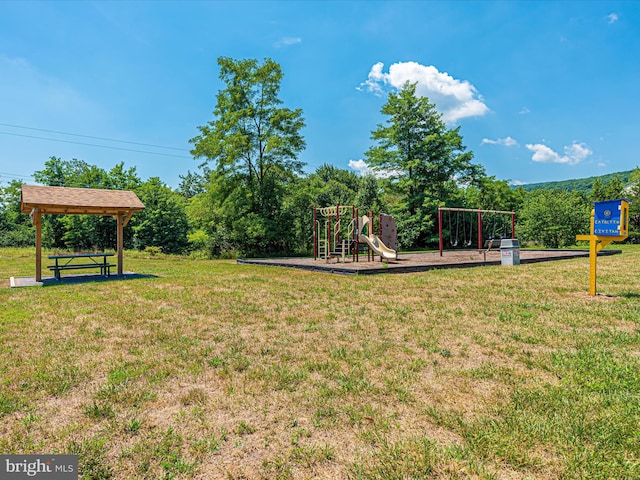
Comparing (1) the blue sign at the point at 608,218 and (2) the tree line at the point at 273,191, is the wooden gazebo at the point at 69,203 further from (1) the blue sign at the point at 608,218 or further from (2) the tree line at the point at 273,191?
(1) the blue sign at the point at 608,218

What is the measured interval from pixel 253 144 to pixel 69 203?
11865mm

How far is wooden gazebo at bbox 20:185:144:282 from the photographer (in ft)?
31.1

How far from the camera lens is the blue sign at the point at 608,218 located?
6.18 metres

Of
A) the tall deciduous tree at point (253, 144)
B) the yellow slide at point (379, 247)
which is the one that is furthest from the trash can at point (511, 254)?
the tall deciduous tree at point (253, 144)

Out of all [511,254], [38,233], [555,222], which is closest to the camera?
[38,233]

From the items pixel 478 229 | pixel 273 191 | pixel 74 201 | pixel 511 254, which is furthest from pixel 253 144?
pixel 511 254

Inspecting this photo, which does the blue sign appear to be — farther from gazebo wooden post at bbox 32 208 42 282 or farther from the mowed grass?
gazebo wooden post at bbox 32 208 42 282

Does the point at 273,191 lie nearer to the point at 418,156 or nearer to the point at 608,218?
the point at 418,156

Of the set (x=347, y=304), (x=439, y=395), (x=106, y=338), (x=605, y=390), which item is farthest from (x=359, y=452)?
(x=347, y=304)

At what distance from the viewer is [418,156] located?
25734 millimetres

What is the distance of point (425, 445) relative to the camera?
2.03 meters

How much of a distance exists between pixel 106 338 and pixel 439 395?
12.3 ft

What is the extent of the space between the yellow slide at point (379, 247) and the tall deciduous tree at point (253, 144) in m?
6.81


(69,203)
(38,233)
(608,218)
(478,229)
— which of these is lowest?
(38,233)
